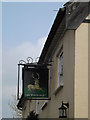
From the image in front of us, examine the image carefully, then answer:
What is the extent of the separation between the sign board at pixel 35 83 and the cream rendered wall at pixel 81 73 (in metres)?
3.55

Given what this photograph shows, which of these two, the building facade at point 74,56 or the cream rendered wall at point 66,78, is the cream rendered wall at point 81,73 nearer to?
the building facade at point 74,56

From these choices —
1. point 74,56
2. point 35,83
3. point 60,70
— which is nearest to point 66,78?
point 74,56

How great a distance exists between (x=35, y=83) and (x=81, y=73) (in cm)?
378

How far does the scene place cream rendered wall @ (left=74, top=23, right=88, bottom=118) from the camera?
9.47 meters

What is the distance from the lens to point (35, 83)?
1328 centimetres

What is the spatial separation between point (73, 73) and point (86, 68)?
382 millimetres

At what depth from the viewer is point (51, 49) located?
46.2 ft

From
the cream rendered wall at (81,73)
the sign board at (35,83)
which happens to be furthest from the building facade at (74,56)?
the sign board at (35,83)

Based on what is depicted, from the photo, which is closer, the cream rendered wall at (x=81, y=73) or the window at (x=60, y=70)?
the cream rendered wall at (x=81, y=73)

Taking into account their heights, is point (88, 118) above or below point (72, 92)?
below

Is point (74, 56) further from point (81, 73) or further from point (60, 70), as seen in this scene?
point (60, 70)

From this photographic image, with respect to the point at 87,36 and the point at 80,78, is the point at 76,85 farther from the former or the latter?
the point at 87,36

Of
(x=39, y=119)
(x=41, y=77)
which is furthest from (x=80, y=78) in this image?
(x=39, y=119)

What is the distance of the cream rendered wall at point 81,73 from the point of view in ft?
31.1
